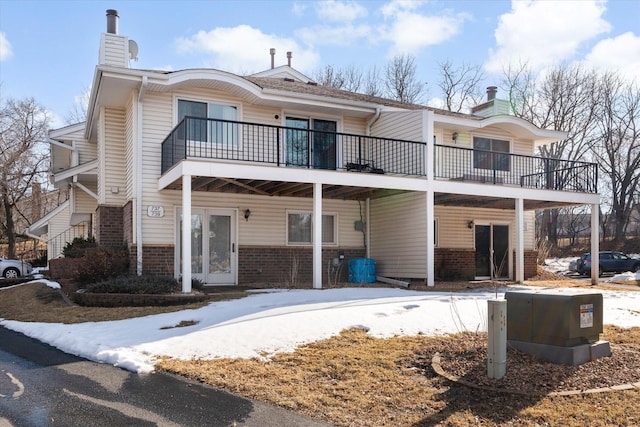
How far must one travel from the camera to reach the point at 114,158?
581 inches

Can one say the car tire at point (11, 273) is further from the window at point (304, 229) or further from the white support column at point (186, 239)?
the white support column at point (186, 239)

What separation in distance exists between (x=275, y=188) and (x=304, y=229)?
1.80 metres

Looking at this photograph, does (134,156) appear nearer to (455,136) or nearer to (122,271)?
(122,271)

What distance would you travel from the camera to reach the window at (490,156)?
17.5 metres

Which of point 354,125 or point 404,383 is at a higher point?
point 354,125

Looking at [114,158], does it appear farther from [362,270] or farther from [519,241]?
[519,241]

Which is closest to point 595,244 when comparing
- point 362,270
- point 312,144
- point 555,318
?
point 362,270

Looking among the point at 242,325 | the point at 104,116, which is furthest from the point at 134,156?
the point at 242,325

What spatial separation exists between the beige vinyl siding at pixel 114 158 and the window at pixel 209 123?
2.40m

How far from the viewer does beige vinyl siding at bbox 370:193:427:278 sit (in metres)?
14.5

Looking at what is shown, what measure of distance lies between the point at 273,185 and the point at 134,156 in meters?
3.56

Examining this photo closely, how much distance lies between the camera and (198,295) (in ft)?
34.6

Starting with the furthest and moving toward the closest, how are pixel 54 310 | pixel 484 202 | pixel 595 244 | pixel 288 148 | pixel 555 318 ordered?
pixel 484 202, pixel 595 244, pixel 288 148, pixel 54 310, pixel 555 318

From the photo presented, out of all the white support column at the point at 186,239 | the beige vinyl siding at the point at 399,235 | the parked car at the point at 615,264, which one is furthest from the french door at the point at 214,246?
the parked car at the point at 615,264
